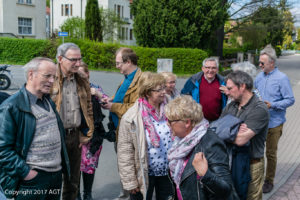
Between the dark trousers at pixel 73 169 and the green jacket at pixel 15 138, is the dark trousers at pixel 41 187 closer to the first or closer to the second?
the green jacket at pixel 15 138

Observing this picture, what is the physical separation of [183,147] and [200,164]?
0.66ft

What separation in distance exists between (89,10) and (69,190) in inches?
1011

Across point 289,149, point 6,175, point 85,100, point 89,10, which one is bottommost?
point 289,149

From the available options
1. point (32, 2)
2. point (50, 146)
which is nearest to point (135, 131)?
point (50, 146)

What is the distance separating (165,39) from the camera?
20484 mm

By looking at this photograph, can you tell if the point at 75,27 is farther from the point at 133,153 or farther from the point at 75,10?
the point at 133,153

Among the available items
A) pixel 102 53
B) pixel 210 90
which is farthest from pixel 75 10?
pixel 210 90

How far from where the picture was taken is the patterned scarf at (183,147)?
7.60 ft

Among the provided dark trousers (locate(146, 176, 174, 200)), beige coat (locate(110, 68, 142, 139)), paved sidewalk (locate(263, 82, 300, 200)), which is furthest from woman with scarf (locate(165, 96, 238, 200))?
paved sidewalk (locate(263, 82, 300, 200))

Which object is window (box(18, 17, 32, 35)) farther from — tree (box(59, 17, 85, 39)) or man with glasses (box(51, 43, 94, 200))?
man with glasses (box(51, 43, 94, 200))

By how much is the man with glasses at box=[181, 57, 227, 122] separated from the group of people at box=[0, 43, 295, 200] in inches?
37.4

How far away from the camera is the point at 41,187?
2.76m

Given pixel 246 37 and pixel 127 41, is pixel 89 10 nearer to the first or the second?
pixel 246 37

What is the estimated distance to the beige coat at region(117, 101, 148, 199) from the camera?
3.11m
